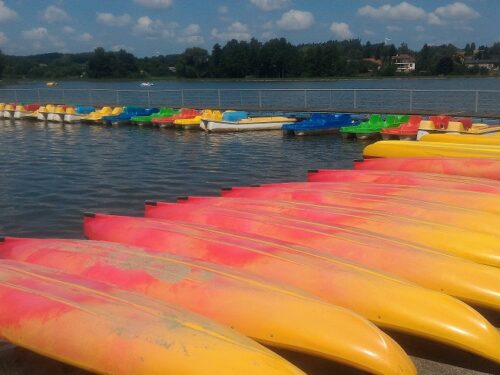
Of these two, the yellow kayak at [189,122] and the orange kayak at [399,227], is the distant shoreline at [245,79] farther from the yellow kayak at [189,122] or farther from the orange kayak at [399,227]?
the orange kayak at [399,227]

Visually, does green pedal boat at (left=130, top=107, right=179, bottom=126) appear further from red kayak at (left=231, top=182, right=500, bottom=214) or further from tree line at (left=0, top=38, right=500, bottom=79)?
tree line at (left=0, top=38, right=500, bottom=79)

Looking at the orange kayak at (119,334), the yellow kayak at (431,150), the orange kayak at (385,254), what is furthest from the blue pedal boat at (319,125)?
the orange kayak at (119,334)

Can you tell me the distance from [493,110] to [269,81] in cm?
7394

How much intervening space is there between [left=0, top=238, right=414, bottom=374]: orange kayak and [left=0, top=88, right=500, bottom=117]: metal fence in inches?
819

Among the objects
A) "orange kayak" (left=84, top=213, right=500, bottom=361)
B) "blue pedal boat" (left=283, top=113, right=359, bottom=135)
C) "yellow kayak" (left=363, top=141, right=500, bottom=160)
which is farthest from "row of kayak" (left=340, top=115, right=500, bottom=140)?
"orange kayak" (left=84, top=213, right=500, bottom=361)

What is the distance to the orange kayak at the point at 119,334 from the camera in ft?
12.5

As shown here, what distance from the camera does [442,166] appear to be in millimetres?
10344

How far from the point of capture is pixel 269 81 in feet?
322

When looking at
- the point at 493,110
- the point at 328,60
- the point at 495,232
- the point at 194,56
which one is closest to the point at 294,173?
the point at 495,232

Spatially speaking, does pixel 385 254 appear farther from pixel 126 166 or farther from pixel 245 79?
pixel 245 79

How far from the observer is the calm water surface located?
470 inches

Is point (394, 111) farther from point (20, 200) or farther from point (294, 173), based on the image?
point (20, 200)

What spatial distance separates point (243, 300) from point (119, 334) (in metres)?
1.07

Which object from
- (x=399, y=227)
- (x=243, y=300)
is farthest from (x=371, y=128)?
(x=243, y=300)
